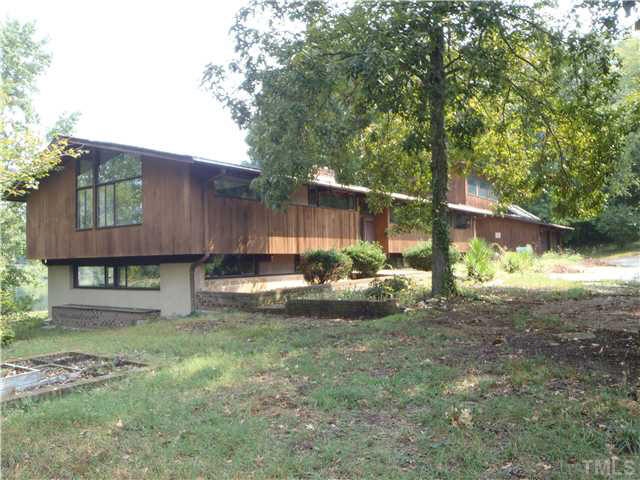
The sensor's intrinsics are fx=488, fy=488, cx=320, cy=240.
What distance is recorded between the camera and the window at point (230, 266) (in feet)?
48.2

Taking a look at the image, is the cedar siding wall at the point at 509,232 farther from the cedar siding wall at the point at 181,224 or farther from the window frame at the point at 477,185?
the cedar siding wall at the point at 181,224

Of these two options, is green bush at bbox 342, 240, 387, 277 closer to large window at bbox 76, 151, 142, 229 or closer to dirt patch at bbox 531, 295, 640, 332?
large window at bbox 76, 151, 142, 229

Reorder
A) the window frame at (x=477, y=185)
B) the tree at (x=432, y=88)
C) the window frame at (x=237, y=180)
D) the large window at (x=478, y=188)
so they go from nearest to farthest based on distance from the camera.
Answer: the tree at (x=432, y=88) < the window frame at (x=237, y=180) < the window frame at (x=477, y=185) < the large window at (x=478, y=188)

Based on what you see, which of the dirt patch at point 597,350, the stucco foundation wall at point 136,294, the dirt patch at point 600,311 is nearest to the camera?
the dirt patch at point 597,350

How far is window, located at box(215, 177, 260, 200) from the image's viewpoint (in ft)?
46.0

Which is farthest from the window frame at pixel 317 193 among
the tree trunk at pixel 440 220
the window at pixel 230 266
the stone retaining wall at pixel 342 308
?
the tree trunk at pixel 440 220

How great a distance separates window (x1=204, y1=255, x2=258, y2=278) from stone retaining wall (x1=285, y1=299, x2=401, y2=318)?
3912 millimetres

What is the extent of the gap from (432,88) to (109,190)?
35.8 ft

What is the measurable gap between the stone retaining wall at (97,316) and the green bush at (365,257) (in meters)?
6.63

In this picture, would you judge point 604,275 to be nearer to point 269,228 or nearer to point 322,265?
point 322,265

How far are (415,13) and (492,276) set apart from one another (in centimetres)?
960

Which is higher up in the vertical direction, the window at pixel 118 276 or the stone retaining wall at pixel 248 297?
the window at pixel 118 276

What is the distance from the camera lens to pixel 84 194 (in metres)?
16.6

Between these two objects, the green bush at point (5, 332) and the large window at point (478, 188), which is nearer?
the green bush at point (5, 332)
